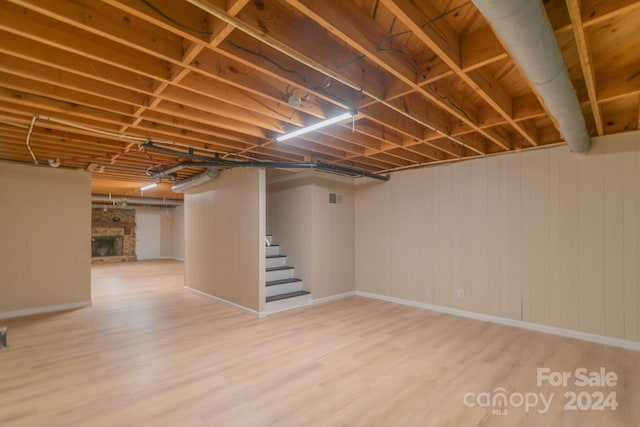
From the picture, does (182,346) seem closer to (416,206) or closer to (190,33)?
(190,33)

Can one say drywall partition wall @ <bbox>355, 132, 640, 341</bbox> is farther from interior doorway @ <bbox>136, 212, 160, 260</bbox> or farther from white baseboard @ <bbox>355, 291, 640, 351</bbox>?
interior doorway @ <bbox>136, 212, 160, 260</bbox>

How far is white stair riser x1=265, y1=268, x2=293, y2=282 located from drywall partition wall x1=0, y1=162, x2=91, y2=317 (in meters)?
3.19

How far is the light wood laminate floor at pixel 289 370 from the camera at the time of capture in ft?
7.39

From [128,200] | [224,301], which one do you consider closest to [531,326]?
[224,301]

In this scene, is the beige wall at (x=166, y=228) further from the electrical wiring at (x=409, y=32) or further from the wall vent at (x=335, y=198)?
the electrical wiring at (x=409, y=32)

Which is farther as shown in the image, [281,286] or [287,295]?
[281,286]

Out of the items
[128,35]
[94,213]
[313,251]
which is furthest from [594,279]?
[94,213]

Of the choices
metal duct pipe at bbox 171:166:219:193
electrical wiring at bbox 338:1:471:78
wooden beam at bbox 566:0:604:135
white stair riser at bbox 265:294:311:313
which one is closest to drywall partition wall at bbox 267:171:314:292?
white stair riser at bbox 265:294:311:313

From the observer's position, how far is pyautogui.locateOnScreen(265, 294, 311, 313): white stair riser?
4.85m

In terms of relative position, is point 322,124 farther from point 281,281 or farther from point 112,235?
point 112,235

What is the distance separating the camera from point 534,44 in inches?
58.5

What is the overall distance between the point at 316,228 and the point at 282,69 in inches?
143

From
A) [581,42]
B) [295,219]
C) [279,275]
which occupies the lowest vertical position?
[279,275]

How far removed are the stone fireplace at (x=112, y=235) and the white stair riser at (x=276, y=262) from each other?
9.43m
